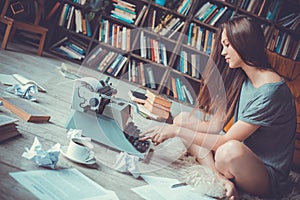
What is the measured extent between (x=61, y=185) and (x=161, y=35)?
2768 millimetres

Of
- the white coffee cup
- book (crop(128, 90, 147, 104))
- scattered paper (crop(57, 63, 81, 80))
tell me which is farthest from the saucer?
scattered paper (crop(57, 63, 81, 80))

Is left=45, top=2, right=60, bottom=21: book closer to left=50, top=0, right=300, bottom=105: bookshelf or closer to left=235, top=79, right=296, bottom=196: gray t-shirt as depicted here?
left=50, top=0, right=300, bottom=105: bookshelf

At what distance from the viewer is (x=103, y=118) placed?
173 centimetres

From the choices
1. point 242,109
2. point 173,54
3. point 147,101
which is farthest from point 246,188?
point 173,54

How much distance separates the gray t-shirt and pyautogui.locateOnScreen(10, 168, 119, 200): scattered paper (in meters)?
0.74

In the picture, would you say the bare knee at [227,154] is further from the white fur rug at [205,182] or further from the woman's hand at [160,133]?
the woman's hand at [160,133]

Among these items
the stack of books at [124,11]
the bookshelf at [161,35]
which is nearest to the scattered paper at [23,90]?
the bookshelf at [161,35]

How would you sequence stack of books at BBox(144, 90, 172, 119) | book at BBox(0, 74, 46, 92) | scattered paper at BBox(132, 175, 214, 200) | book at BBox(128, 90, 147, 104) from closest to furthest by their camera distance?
1. scattered paper at BBox(132, 175, 214, 200)
2. book at BBox(0, 74, 46, 92)
3. stack of books at BBox(144, 90, 172, 119)
4. book at BBox(128, 90, 147, 104)

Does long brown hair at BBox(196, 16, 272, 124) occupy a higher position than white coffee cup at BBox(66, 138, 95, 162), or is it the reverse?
long brown hair at BBox(196, 16, 272, 124)

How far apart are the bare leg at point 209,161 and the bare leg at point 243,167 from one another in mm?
52

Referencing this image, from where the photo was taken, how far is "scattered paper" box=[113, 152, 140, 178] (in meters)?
1.51

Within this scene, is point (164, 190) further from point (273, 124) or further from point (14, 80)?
point (14, 80)

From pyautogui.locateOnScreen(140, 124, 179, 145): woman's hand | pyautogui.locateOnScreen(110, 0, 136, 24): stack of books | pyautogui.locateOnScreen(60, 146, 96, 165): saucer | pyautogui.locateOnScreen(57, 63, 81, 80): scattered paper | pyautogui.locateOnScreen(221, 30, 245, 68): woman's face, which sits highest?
pyautogui.locateOnScreen(110, 0, 136, 24): stack of books

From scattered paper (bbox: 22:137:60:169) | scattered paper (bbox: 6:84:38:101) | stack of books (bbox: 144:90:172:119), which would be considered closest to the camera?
scattered paper (bbox: 22:137:60:169)
